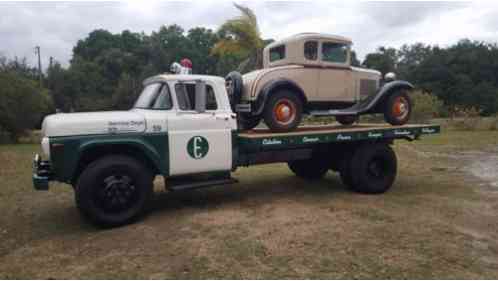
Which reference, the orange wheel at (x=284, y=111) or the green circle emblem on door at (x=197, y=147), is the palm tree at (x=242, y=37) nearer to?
the orange wheel at (x=284, y=111)

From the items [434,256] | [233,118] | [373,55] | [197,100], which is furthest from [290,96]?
[373,55]

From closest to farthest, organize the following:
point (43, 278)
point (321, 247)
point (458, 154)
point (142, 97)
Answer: point (43, 278), point (321, 247), point (142, 97), point (458, 154)

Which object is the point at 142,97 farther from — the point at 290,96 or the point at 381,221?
the point at 381,221

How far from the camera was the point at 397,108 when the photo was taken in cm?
714

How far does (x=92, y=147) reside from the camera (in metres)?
4.72

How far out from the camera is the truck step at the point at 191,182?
5.19 metres

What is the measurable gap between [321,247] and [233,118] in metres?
2.41

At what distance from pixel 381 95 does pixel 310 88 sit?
1475 mm

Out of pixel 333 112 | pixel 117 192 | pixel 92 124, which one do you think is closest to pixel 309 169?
pixel 333 112

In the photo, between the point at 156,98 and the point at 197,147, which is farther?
the point at 156,98

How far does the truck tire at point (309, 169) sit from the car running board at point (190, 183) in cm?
262

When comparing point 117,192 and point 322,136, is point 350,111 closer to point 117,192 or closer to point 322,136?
point 322,136

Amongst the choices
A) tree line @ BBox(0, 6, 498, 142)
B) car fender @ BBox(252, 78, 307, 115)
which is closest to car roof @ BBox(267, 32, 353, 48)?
car fender @ BBox(252, 78, 307, 115)

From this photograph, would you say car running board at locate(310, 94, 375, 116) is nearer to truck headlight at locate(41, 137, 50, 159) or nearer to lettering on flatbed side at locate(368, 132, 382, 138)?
lettering on flatbed side at locate(368, 132, 382, 138)
